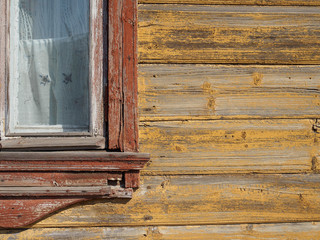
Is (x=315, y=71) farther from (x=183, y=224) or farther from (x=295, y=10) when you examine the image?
(x=183, y=224)

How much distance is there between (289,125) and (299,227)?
486 mm

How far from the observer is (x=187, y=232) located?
140cm

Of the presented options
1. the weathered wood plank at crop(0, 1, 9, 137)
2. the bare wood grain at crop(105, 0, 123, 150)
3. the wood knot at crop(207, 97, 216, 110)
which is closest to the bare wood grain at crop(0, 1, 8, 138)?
the weathered wood plank at crop(0, 1, 9, 137)

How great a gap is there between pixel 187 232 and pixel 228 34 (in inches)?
37.7

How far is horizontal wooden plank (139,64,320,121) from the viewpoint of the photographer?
4.64 feet

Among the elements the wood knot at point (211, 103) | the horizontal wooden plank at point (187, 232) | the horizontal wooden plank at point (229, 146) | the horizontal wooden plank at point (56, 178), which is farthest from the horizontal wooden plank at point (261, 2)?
the horizontal wooden plank at point (187, 232)

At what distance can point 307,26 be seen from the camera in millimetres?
1459

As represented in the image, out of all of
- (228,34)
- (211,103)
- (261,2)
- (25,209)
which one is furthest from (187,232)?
(261,2)

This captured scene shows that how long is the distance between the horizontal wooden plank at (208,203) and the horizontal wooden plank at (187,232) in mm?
26

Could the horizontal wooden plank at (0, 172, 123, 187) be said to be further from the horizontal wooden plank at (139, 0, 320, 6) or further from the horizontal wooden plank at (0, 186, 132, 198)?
the horizontal wooden plank at (139, 0, 320, 6)

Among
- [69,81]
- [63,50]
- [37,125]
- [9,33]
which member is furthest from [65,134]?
[9,33]

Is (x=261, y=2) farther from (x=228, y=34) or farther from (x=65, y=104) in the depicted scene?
(x=65, y=104)

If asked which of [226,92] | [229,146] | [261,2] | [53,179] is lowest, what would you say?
[53,179]

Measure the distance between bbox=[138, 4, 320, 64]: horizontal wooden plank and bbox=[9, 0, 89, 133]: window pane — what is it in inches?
12.2
